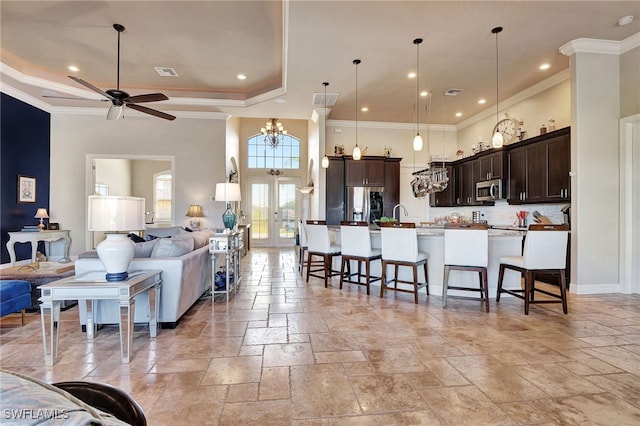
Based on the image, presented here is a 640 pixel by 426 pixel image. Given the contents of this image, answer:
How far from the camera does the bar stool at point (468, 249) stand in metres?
3.33

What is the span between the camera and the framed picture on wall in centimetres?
573

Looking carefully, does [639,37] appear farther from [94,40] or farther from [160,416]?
[94,40]

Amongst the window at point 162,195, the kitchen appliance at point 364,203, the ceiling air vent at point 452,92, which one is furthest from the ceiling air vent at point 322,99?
the window at point 162,195

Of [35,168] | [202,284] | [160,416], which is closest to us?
[160,416]

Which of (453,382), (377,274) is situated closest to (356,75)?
(377,274)

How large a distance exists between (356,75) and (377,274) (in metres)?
3.20

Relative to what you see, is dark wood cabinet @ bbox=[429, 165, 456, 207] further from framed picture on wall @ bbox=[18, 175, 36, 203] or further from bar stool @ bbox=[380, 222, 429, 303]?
framed picture on wall @ bbox=[18, 175, 36, 203]

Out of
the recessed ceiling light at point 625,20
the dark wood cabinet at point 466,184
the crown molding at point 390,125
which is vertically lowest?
the dark wood cabinet at point 466,184

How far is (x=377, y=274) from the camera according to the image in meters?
4.66

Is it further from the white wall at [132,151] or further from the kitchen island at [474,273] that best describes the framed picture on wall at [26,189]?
the kitchen island at [474,273]

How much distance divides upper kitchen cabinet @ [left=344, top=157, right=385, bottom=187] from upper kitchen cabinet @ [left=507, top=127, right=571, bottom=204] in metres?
2.48

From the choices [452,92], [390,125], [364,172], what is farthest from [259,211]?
[452,92]

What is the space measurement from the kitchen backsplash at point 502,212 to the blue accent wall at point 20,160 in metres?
8.70

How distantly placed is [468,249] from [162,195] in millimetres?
8802
